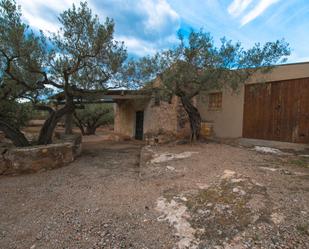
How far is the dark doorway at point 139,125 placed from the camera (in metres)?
11.9

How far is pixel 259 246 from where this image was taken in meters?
2.02

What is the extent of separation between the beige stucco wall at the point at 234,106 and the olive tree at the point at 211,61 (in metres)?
0.84

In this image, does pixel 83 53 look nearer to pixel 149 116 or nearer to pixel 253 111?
pixel 149 116

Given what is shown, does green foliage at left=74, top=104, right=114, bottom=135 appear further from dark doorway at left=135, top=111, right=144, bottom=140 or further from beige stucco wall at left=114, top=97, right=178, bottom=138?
dark doorway at left=135, top=111, right=144, bottom=140

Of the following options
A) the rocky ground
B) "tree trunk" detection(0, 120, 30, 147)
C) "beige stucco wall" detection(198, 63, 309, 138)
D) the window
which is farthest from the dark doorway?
the rocky ground

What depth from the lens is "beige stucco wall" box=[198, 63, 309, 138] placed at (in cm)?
677

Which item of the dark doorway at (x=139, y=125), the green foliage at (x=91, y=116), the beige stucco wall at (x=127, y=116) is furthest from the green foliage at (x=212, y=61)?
the green foliage at (x=91, y=116)

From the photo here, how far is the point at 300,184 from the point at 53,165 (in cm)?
562

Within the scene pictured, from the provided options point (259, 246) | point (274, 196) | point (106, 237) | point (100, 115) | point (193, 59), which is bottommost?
point (106, 237)

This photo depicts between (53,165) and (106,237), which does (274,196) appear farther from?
(53,165)

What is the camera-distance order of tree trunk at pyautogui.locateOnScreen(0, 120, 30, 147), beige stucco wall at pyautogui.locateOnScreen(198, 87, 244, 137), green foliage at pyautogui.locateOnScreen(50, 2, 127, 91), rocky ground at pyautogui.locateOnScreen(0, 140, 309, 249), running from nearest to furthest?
rocky ground at pyautogui.locateOnScreen(0, 140, 309, 249)
green foliage at pyautogui.locateOnScreen(50, 2, 127, 91)
tree trunk at pyautogui.locateOnScreen(0, 120, 30, 147)
beige stucco wall at pyautogui.locateOnScreen(198, 87, 244, 137)

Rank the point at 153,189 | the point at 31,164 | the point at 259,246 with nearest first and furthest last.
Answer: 1. the point at 259,246
2. the point at 153,189
3. the point at 31,164

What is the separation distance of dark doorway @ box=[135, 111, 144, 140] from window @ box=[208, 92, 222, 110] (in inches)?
163

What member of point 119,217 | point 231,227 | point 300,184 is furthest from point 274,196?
point 119,217
